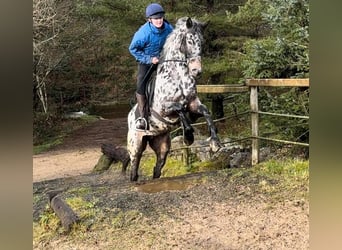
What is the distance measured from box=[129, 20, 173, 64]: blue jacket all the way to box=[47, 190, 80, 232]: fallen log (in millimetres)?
861

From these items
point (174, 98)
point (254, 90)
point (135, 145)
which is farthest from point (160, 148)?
point (254, 90)

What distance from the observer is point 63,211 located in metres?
2.52

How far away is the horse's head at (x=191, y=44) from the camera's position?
8.48 feet

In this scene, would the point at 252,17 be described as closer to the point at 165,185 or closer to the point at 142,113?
the point at 142,113

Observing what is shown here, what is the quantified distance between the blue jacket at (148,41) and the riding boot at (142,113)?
20 centimetres

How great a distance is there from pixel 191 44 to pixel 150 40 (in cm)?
22

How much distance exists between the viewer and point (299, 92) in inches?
105

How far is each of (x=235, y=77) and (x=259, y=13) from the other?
15.0 inches

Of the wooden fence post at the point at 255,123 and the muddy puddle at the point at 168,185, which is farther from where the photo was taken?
the wooden fence post at the point at 255,123

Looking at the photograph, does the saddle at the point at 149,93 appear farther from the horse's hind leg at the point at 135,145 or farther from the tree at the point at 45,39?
the tree at the point at 45,39

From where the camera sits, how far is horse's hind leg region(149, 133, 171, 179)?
265 centimetres

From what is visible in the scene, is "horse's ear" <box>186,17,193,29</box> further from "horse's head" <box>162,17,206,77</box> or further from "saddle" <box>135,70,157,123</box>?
"saddle" <box>135,70,157,123</box>

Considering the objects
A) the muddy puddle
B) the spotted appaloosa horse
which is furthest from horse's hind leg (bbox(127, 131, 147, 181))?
the muddy puddle

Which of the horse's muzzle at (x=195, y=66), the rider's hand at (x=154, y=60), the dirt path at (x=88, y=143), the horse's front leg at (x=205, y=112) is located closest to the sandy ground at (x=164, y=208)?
the dirt path at (x=88, y=143)
